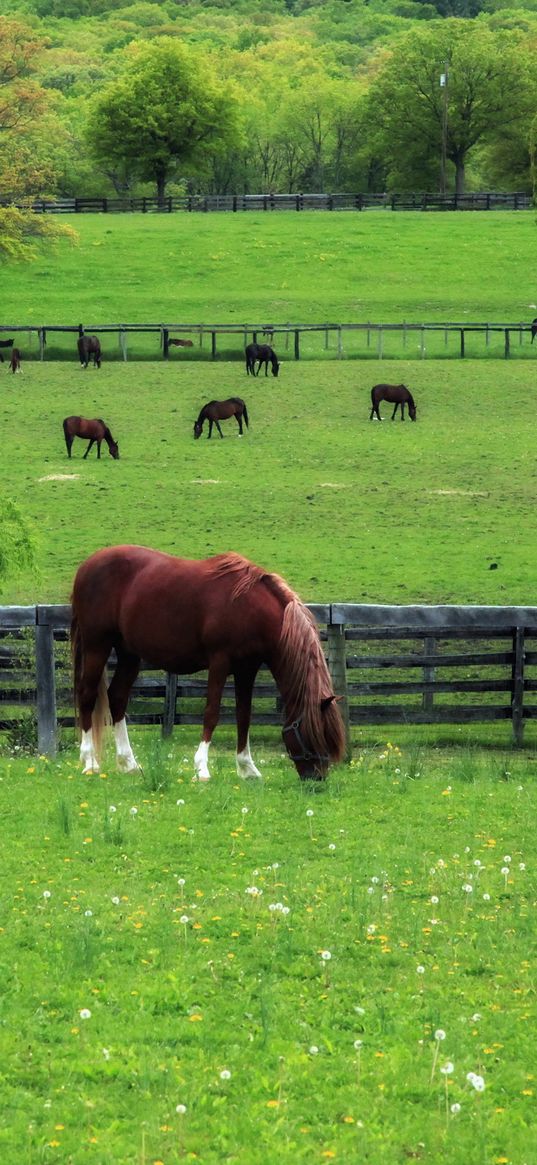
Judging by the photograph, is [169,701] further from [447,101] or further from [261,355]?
[447,101]

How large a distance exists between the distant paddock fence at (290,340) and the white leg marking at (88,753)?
38517mm

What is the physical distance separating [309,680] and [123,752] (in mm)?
1991

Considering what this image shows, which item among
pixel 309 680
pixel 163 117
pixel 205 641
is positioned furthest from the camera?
pixel 163 117

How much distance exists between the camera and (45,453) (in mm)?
34188

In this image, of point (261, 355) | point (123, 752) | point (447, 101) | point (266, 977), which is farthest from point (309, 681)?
point (447, 101)

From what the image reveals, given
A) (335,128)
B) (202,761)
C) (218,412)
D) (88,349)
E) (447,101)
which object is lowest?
(218,412)

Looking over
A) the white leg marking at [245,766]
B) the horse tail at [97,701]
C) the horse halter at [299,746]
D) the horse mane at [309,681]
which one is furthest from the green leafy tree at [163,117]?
the horse halter at [299,746]

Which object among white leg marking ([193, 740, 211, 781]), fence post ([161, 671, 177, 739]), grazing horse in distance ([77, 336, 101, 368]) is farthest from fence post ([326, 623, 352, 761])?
grazing horse in distance ([77, 336, 101, 368])

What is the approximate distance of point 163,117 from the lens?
97.0 metres

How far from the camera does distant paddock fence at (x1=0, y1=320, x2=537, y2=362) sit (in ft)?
166

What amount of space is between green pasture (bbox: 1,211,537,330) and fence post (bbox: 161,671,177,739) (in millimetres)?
37780

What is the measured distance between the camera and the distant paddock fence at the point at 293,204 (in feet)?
303

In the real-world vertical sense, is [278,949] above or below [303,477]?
above

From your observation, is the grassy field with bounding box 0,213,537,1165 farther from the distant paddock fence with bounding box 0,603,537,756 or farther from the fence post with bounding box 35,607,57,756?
the distant paddock fence with bounding box 0,603,537,756
